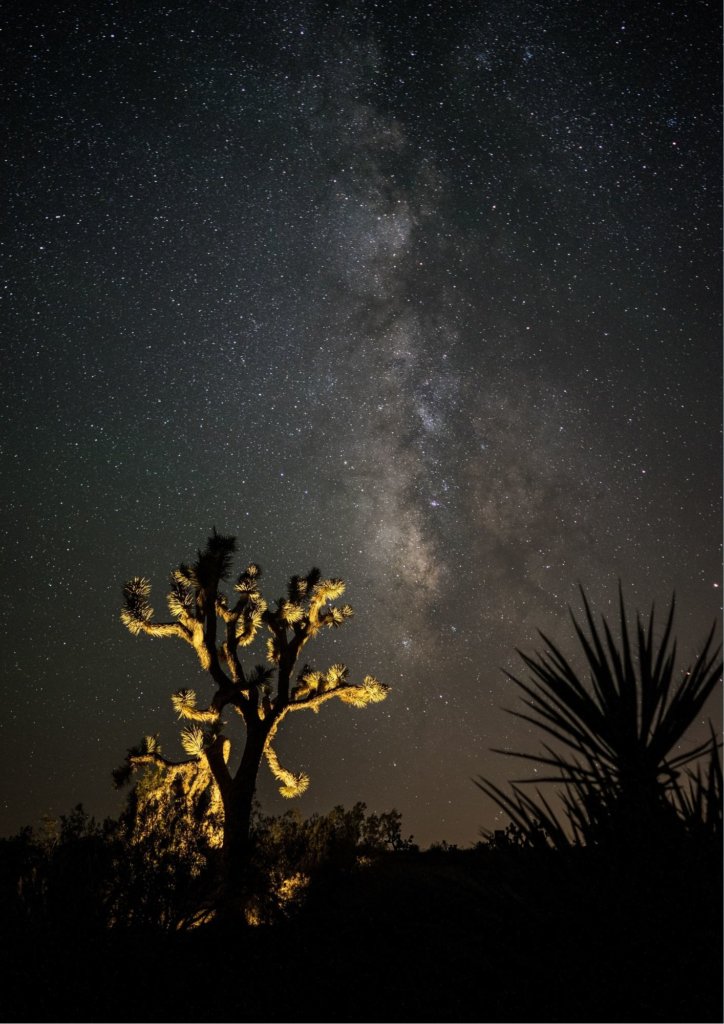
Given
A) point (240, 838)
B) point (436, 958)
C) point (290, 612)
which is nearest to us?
point (436, 958)

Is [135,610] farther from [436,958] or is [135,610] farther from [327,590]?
[436,958]

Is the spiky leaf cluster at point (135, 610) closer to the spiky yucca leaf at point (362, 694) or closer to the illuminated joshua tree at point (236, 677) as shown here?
the illuminated joshua tree at point (236, 677)

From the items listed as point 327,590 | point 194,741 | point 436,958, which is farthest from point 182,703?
point 436,958

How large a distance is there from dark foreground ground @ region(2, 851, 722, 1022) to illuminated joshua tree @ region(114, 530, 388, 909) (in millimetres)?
2237

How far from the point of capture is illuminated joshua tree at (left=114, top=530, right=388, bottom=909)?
885 cm

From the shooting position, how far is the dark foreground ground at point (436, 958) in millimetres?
1881

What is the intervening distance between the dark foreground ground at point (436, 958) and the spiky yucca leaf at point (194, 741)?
2796 mm

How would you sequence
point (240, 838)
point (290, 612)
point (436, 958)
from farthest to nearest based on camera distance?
point (290, 612) < point (240, 838) < point (436, 958)

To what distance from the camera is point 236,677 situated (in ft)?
31.3

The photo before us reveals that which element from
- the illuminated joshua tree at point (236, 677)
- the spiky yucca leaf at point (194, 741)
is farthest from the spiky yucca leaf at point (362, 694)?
the spiky yucca leaf at point (194, 741)

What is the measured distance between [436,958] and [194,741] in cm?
534

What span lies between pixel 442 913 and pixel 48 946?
12.9 feet

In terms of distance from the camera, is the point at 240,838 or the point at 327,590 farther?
the point at 327,590

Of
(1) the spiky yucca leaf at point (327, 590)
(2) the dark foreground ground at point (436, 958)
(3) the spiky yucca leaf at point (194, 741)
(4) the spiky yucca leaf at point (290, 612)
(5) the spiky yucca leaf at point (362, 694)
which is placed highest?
(1) the spiky yucca leaf at point (327, 590)
